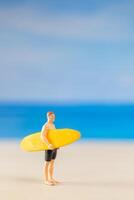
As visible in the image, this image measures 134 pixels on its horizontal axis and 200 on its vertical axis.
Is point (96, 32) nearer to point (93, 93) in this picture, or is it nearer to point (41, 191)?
point (93, 93)

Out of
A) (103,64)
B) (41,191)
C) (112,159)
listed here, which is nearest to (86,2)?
(103,64)

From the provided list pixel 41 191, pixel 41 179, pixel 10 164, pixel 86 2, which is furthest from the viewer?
pixel 86 2

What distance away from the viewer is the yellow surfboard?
2029 millimetres

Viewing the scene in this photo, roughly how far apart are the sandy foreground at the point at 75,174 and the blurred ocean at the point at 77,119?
0.24 m

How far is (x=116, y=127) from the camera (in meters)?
3.50

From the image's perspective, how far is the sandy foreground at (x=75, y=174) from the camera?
1951mm

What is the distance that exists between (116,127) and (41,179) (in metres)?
1.40

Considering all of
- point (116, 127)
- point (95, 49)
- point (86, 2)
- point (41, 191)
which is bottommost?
point (41, 191)

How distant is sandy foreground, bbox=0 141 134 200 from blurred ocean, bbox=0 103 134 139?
240mm

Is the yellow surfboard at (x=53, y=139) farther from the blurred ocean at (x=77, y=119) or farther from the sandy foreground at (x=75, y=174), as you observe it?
the blurred ocean at (x=77, y=119)

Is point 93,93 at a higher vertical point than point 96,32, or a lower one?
lower

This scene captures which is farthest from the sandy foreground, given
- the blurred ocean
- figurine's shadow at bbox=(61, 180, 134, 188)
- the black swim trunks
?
the blurred ocean

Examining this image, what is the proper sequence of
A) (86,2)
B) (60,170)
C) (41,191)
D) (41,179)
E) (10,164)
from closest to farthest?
(41,191) → (41,179) → (60,170) → (10,164) → (86,2)

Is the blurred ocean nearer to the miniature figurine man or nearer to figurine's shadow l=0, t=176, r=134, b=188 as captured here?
figurine's shadow l=0, t=176, r=134, b=188
